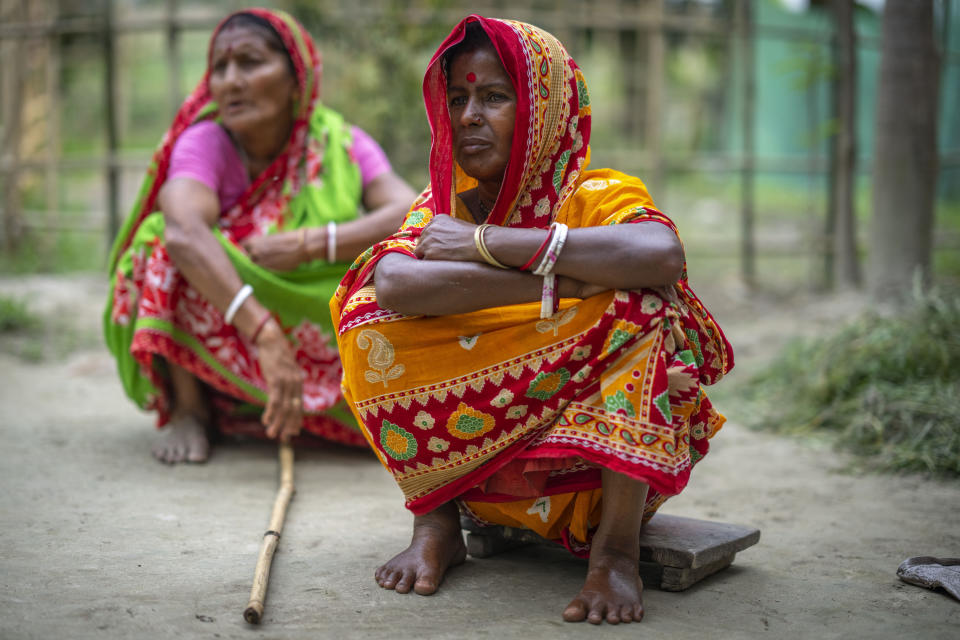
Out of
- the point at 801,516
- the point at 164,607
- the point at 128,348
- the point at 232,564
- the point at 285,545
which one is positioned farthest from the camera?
the point at 128,348

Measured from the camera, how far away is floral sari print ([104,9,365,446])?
3.74 meters

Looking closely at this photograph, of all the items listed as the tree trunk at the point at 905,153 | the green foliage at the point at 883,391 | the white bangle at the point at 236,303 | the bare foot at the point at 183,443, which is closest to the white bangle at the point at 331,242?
the white bangle at the point at 236,303

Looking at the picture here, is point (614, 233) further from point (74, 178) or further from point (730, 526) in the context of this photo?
point (74, 178)

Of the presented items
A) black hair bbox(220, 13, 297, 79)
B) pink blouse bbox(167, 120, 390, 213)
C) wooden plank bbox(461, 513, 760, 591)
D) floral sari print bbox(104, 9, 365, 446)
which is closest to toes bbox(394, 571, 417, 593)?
wooden plank bbox(461, 513, 760, 591)

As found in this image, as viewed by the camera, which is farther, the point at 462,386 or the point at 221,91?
the point at 221,91

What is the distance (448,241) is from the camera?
92.6 inches

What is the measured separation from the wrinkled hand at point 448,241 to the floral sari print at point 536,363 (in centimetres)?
7

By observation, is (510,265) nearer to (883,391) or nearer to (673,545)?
(673,545)

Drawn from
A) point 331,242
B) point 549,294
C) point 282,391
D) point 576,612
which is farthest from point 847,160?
point 576,612

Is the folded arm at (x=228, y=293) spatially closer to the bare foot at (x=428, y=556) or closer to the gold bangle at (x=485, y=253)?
the bare foot at (x=428, y=556)

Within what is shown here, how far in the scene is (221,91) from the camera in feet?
12.6

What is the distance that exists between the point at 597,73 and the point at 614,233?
967 centimetres

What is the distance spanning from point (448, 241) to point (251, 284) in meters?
1.59

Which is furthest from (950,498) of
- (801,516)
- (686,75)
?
(686,75)
